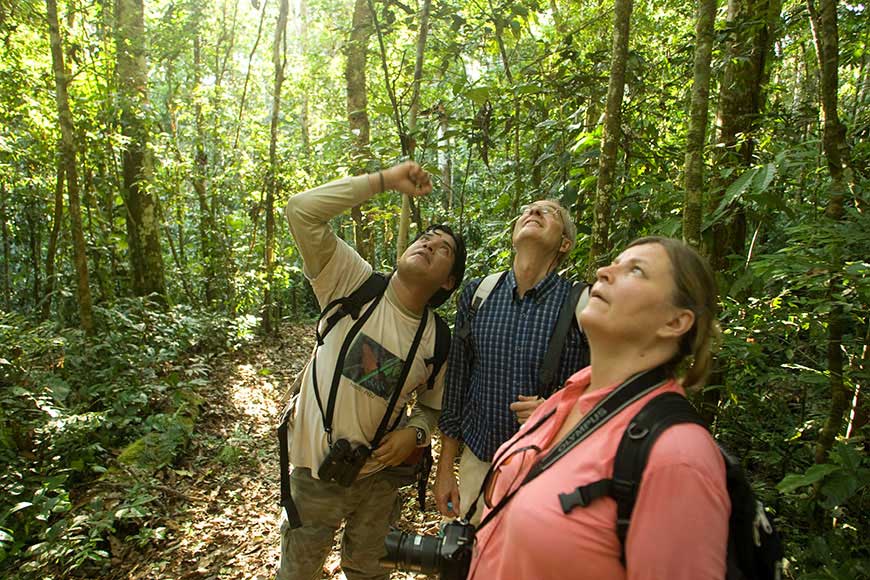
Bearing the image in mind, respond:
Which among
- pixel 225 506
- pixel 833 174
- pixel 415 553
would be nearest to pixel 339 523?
pixel 415 553

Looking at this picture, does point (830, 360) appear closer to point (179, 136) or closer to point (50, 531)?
point (50, 531)

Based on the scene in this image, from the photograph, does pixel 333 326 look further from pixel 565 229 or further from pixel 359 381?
pixel 565 229

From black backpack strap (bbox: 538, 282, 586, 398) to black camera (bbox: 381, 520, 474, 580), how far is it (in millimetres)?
687

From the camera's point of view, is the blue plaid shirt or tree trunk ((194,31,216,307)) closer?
the blue plaid shirt

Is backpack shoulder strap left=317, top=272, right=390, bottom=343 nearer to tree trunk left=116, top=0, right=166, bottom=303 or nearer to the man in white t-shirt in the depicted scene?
the man in white t-shirt

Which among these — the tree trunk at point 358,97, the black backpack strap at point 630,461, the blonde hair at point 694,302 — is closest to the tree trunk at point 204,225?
the tree trunk at point 358,97

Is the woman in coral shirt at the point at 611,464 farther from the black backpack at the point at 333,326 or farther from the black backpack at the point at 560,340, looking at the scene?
the black backpack at the point at 333,326

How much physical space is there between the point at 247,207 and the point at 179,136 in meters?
1.99

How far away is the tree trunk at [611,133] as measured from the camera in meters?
3.14

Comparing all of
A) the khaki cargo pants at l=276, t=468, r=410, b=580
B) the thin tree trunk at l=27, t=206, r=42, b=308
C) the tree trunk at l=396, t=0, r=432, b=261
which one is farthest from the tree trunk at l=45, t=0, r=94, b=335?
the khaki cargo pants at l=276, t=468, r=410, b=580

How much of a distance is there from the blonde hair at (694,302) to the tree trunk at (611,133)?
1.71 meters

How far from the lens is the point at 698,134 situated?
9.00 ft

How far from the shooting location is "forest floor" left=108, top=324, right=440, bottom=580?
379cm

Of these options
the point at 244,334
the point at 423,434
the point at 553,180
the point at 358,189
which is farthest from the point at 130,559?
the point at 244,334
